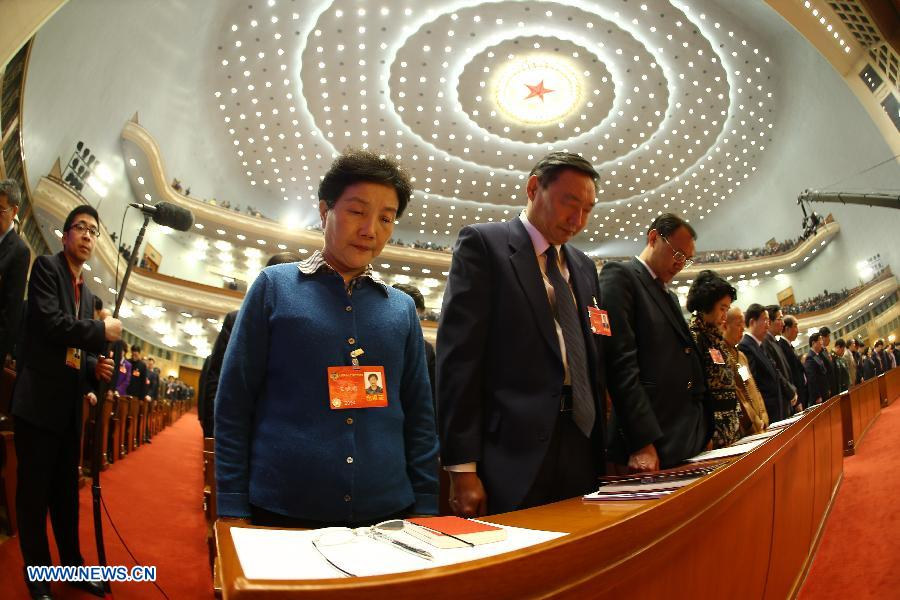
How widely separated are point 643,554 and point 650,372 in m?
1.33

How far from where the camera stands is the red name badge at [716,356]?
2.14 meters

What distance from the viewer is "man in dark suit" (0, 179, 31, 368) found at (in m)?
1.76

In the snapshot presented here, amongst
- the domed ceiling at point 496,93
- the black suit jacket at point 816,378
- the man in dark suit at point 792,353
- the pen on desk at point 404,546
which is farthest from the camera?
the domed ceiling at point 496,93

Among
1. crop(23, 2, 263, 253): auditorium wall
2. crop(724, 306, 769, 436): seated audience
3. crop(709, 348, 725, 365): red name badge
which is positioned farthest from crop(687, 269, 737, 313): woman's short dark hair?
crop(23, 2, 263, 253): auditorium wall

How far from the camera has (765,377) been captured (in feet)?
12.1

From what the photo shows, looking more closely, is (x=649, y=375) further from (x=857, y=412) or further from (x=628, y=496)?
(x=857, y=412)

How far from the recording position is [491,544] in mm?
531

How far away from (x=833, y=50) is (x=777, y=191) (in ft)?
28.4

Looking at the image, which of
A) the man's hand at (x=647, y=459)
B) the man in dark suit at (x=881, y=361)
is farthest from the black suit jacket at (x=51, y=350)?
the man in dark suit at (x=881, y=361)

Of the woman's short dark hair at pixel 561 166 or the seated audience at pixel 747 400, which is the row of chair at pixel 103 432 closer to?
the woman's short dark hair at pixel 561 166

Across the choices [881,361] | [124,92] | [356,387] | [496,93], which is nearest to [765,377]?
[356,387]

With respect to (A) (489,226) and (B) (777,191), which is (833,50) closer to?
(B) (777,191)

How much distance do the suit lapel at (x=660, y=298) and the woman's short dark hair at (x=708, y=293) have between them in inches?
27.2

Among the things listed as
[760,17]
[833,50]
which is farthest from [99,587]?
[760,17]
